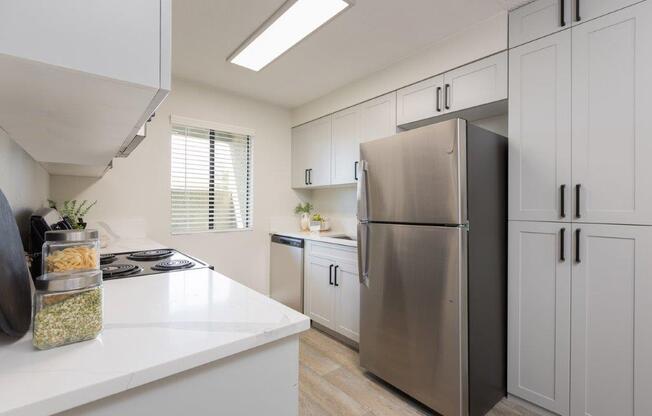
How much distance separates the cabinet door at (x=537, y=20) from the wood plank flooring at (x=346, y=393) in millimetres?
2260

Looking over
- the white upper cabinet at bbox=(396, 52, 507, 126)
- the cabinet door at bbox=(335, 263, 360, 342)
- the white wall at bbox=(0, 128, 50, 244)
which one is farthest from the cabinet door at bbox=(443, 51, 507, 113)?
the white wall at bbox=(0, 128, 50, 244)

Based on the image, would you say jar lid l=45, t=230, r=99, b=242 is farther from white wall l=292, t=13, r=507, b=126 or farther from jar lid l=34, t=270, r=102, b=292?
white wall l=292, t=13, r=507, b=126

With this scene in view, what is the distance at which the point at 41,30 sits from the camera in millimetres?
515

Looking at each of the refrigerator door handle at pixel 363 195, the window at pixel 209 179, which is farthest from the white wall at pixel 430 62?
the window at pixel 209 179

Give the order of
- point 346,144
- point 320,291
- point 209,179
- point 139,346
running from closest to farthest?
point 139,346 → point 320,291 → point 346,144 → point 209,179

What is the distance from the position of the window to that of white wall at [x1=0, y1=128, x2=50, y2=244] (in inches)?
52.2

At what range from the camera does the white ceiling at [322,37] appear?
6.15 feet

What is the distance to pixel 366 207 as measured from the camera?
215 centimetres

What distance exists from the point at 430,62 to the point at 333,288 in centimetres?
205

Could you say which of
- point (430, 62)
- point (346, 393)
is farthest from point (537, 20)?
point (346, 393)

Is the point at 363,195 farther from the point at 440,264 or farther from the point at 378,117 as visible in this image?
the point at 378,117

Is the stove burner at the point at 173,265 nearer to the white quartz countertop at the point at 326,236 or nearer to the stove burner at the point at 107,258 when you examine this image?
the stove burner at the point at 107,258

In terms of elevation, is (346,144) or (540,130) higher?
(346,144)

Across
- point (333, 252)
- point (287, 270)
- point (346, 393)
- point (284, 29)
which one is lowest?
point (346, 393)
